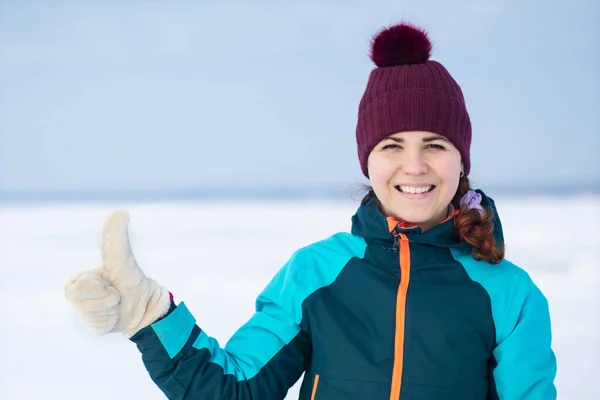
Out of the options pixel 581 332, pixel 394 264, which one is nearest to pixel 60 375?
pixel 394 264

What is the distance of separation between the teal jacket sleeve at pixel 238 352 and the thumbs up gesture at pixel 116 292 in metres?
0.03

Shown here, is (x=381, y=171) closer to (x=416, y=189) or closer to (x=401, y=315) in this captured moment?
(x=416, y=189)

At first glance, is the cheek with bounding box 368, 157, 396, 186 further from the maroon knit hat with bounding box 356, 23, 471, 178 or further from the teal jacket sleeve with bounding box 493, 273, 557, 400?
the teal jacket sleeve with bounding box 493, 273, 557, 400

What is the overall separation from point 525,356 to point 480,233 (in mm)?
209

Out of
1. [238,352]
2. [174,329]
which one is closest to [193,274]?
[238,352]

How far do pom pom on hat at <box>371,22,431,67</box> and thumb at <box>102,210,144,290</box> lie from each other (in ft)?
1.86

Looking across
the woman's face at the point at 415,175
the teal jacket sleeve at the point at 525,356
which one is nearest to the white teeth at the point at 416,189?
the woman's face at the point at 415,175

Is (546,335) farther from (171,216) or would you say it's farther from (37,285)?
(171,216)

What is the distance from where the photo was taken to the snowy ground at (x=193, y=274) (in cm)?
220

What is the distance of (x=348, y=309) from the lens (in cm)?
118

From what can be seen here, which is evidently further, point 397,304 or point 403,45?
point 403,45

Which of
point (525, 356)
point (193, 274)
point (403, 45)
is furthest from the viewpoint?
point (193, 274)

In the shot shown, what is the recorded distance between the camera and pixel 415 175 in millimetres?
1197

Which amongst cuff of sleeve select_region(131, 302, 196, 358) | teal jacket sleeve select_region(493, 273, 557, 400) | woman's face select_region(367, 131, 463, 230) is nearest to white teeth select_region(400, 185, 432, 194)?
woman's face select_region(367, 131, 463, 230)
